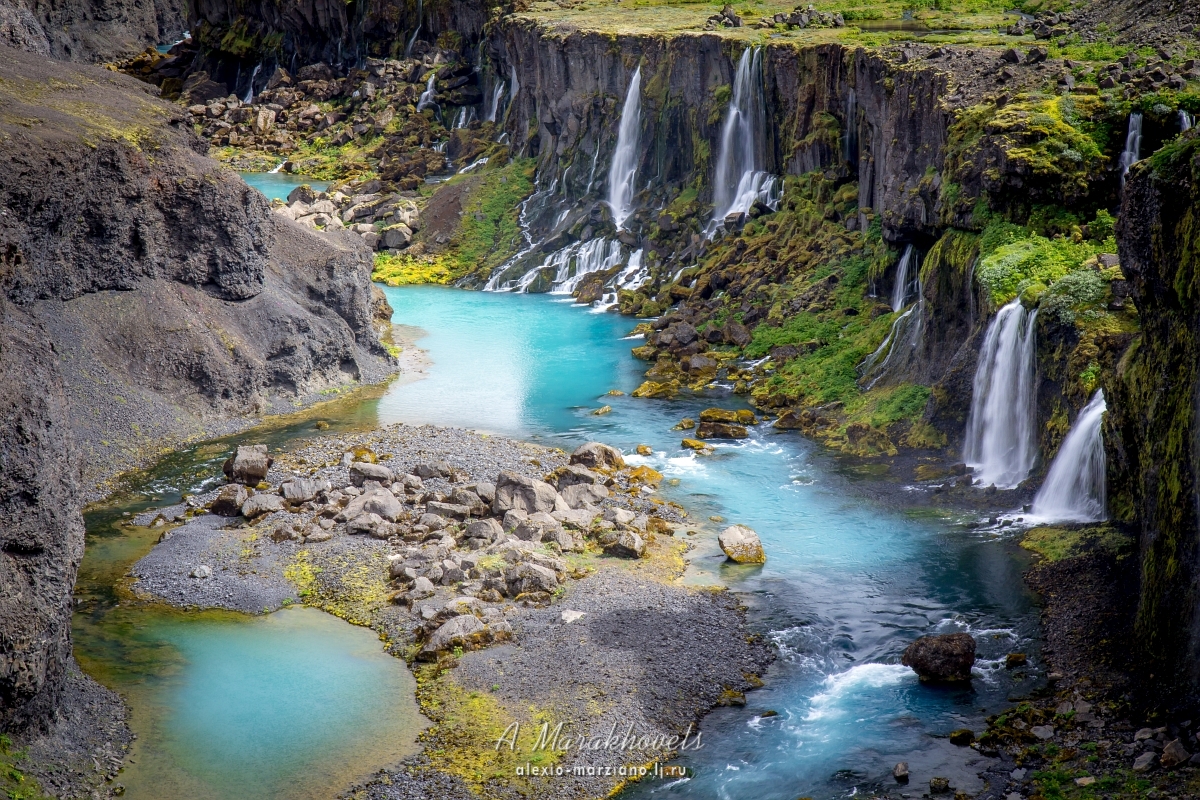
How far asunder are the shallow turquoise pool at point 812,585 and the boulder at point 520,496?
15.7 feet

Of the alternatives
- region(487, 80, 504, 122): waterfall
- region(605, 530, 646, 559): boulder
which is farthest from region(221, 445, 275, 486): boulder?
region(487, 80, 504, 122): waterfall

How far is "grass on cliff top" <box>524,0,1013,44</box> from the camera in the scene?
6347 cm

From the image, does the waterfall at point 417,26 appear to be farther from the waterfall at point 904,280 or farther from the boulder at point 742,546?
the boulder at point 742,546

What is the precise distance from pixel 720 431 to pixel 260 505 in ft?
53.4

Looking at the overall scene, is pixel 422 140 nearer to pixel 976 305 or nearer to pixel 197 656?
pixel 976 305

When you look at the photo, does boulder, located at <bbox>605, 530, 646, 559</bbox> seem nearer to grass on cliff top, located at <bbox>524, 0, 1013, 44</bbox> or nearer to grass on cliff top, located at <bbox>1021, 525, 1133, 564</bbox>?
grass on cliff top, located at <bbox>1021, 525, 1133, 564</bbox>

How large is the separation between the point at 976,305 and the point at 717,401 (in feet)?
38.2

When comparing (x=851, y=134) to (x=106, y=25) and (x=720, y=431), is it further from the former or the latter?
(x=106, y=25)

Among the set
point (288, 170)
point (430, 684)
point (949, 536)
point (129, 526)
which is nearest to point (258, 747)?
point (430, 684)

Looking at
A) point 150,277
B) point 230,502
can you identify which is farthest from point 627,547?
point 150,277

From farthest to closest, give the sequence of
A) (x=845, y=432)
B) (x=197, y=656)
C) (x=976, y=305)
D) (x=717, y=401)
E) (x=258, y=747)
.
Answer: (x=717, y=401) < (x=845, y=432) < (x=976, y=305) < (x=197, y=656) < (x=258, y=747)

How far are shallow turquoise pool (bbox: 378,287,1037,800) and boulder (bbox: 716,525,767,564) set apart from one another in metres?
0.40

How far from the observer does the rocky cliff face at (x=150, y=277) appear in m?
38.5

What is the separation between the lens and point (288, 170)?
9256 cm
